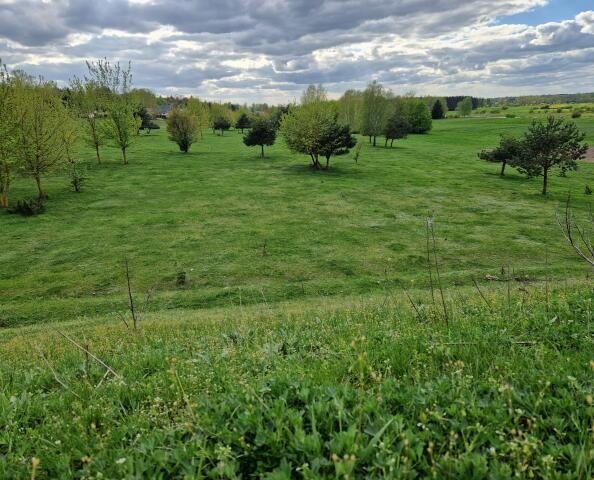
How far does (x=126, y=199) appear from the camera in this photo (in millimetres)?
34344

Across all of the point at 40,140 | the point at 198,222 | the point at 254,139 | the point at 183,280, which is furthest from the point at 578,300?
the point at 254,139

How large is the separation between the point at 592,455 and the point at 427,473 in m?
1.01

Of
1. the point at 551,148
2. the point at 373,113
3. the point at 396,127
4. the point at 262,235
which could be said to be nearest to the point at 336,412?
the point at 262,235

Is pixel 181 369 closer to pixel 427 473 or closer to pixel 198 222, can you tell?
pixel 427 473

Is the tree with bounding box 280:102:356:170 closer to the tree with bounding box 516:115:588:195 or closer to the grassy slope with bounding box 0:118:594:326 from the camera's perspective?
the grassy slope with bounding box 0:118:594:326

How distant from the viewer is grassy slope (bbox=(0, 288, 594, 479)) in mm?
2668

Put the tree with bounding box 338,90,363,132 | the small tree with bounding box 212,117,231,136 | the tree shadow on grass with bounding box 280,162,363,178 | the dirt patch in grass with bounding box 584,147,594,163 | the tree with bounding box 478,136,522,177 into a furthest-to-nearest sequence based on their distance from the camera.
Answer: the small tree with bounding box 212,117,231,136, the tree with bounding box 338,90,363,132, the dirt patch in grass with bounding box 584,147,594,163, the tree shadow on grass with bounding box 280,162,363,178, the tree with bounding box 478,136,522,177

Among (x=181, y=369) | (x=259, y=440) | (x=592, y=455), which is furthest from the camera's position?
(x=181, y=369)

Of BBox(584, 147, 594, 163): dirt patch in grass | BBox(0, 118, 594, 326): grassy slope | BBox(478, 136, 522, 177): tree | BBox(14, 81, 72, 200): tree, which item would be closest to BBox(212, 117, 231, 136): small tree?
BBox(0, 118, 594, 326): grassy slope

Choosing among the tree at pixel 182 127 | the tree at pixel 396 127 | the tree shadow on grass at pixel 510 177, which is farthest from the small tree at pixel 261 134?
the tree shadow on grass at pixel 510 177

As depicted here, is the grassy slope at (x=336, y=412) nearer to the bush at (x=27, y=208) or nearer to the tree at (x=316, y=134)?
the bush at (x=27, y=208)

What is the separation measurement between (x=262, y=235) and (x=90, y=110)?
142ft

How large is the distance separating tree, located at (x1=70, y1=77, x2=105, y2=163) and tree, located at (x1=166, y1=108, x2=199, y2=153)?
33.0 feet

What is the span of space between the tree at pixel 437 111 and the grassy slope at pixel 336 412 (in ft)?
500
